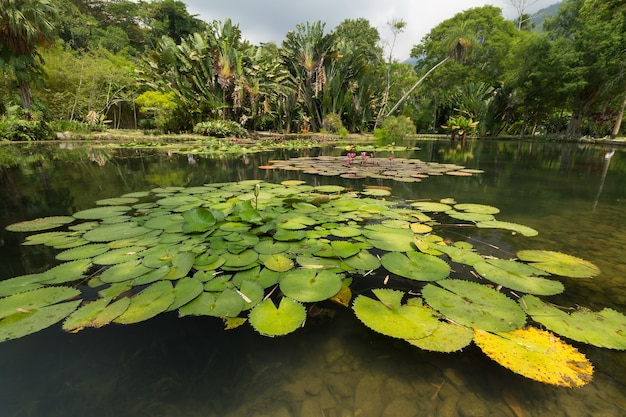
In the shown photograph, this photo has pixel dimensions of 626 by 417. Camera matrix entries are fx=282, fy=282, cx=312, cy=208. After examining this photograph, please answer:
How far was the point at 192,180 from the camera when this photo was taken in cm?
451

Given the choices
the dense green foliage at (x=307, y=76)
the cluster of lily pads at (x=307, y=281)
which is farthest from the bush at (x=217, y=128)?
the cluster of lily pads at (x=307, y=281)

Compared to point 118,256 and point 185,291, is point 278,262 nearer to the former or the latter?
point 185,291

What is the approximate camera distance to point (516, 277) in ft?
4.91

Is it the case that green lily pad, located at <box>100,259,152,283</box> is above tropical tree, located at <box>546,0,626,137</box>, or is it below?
below

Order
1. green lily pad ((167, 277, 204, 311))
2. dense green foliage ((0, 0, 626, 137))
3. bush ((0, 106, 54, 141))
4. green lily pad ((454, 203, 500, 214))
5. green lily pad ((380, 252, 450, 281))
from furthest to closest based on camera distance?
dense green foliage ((0, 0, 626, 137)), bush ((0, 106, 54, 141)), green lily pad ((454, 203, 500, 214)), green lily pad ((380, 252, 450, 281)), green lily pad ((167, 277, 204, 311))

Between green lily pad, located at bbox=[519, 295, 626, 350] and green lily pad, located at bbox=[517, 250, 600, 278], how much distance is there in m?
0.35

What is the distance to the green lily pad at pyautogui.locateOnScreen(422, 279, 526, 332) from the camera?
1.14 metres

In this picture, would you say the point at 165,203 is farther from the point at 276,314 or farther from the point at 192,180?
the point at 276,314

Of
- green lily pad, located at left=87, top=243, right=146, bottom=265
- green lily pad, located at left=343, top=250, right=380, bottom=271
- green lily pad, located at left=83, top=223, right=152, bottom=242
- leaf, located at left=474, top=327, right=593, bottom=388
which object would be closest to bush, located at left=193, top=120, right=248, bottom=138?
green lily pad, located at left=83, top=223, right=152, bottom=242

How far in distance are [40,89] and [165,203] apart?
2044cm

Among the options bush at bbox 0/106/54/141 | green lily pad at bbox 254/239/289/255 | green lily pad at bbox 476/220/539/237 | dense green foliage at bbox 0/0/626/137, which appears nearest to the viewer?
green lily pad at bbox 254/239/289/255

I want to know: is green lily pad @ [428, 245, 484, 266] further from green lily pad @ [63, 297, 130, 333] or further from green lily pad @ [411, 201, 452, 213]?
green lily pad @ [63, 297, 130, 333]

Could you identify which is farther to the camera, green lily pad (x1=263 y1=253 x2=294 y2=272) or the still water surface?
green lily pad (x1=263 y1=253 x2=294 y2=272)

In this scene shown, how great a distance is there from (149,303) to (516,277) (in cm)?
183
